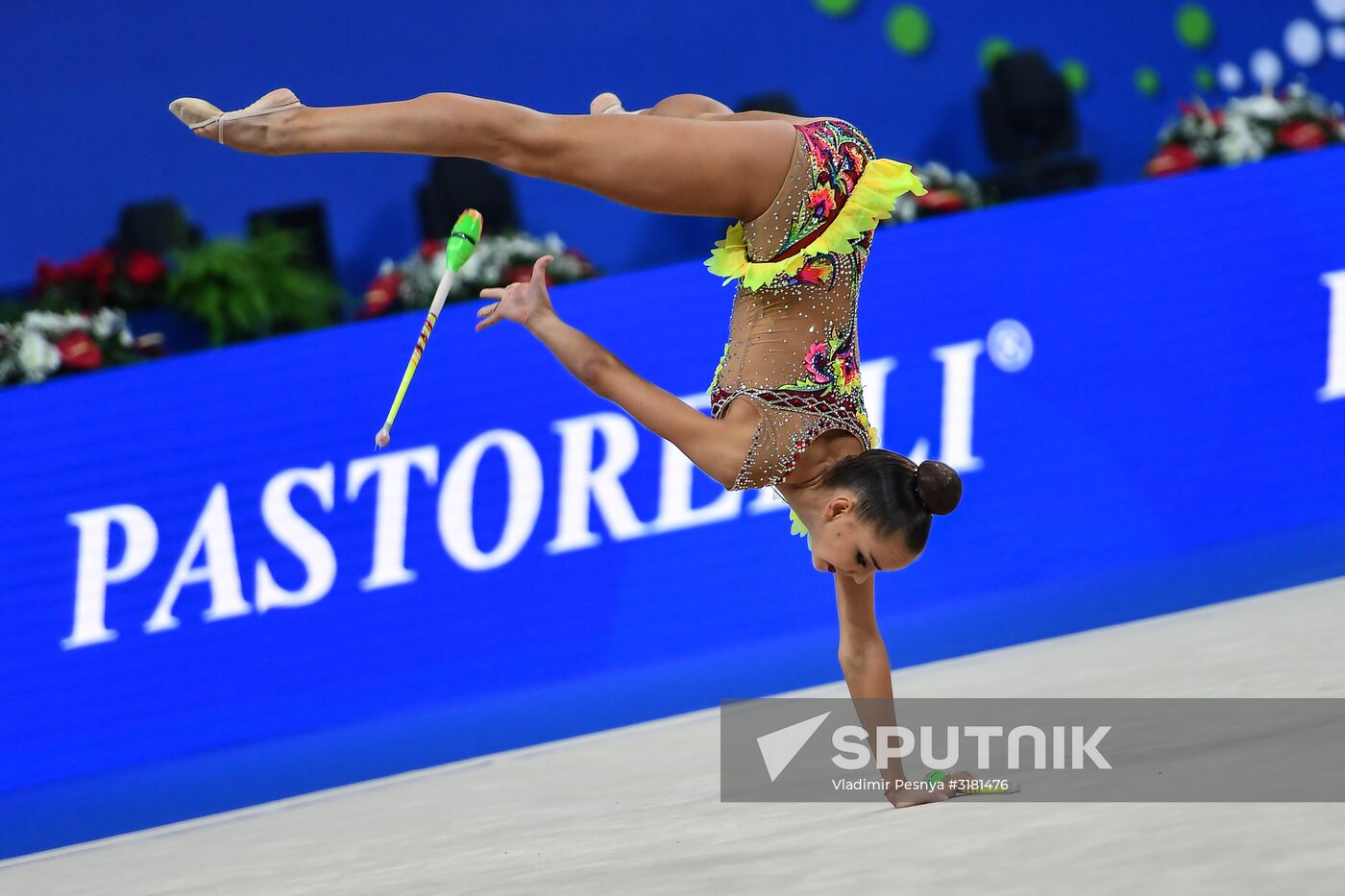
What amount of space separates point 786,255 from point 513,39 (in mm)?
4318

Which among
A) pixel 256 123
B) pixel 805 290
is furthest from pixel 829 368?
pixel 256 123

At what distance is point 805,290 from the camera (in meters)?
3.08

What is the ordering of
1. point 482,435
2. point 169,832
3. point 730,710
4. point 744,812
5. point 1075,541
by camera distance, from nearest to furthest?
point 744,812, point 169,832, point 730,710, point 482,435, point 1075,541

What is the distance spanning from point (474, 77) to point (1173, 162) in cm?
298

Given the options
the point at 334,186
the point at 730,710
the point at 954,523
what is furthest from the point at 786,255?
the point at 334,186

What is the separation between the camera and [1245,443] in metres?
5.12

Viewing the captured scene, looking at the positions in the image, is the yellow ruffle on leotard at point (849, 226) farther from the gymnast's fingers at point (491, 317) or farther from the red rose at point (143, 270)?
the red rose at point (143, 270)

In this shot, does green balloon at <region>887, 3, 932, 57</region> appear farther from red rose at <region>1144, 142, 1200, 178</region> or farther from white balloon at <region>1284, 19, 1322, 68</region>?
white balloon at <region>1284, 19, 1322, 68</region>

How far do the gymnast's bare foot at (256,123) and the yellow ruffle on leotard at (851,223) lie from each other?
84 cm

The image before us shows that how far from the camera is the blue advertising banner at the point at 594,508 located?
448cm

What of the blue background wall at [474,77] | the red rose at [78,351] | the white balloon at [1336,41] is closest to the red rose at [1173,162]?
the blue background wall at [474,77]

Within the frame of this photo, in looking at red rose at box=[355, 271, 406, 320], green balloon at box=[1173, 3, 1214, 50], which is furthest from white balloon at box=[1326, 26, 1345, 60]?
red rose at box=[355, 271, 406, 320]

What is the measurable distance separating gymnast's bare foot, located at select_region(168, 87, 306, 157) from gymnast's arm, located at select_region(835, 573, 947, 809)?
4.41ft

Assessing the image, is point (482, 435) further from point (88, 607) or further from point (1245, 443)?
point (1245, 443)
